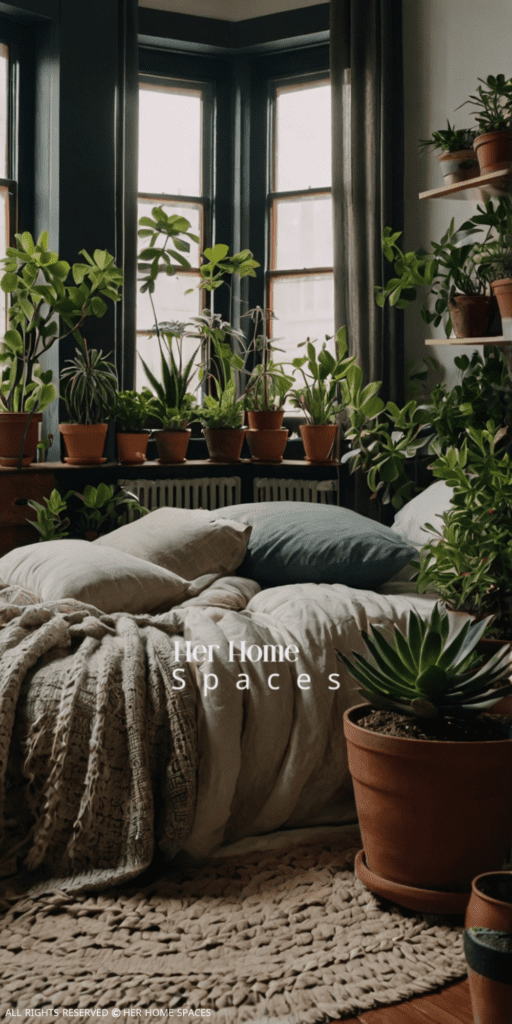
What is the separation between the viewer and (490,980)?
3.60 feet

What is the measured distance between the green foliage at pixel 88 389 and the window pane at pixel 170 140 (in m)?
1.03

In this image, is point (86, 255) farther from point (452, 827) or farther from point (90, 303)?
point (452, 827)

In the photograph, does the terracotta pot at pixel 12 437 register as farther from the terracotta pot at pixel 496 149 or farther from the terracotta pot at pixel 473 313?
the terracotta pot at pixel 496 149

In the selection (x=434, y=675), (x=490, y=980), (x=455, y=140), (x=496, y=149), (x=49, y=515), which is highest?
(x=455, y=140)

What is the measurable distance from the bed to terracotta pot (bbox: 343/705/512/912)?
0.32 m

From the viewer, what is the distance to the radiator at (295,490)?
401cm

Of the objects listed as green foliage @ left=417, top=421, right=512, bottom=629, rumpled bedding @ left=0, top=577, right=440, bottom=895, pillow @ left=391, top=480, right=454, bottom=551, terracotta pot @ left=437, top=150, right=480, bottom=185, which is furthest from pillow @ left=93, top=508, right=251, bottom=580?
terracotta pot @ left=437, top=150, right=480, bottom=185

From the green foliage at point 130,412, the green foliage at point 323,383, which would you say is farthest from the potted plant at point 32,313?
the green foliage at point 323,383

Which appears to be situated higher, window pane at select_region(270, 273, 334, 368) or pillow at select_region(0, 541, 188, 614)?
window pane at select_region(270, 273, 334, 368)

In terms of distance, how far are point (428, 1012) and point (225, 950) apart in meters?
0.35

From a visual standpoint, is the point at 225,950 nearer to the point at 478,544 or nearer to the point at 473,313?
the point at 478,544

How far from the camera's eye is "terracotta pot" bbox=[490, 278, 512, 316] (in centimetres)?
265

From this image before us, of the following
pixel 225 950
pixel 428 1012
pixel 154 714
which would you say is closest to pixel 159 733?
pixel 154 714

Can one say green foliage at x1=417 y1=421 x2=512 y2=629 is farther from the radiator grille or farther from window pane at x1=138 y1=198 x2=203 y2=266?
window pane at x1=138 y1=198 x2=203 y2=266
